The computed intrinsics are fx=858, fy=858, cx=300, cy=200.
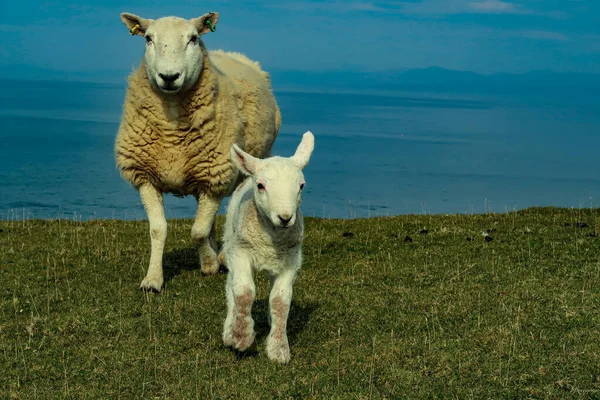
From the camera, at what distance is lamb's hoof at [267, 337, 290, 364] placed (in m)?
7.66

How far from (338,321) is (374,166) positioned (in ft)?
268

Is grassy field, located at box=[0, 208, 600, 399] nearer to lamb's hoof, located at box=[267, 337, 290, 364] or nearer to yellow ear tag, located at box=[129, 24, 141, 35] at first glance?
lamb's hoof, located at box=[267, 337, 290, 364]

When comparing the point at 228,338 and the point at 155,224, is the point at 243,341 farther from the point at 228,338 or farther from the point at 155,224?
the point at 155,224

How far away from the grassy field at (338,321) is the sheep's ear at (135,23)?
3299 mm

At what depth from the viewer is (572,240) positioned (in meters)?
13.6

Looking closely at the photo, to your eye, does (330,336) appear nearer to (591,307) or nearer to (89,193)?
(591,307)

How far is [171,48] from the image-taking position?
10.6 m

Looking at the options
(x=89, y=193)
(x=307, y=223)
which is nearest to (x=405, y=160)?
(x=89, y=193)

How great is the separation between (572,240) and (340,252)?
369cm

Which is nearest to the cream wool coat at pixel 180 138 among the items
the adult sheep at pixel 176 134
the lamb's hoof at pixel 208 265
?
the adult sheep at pixel 176 134

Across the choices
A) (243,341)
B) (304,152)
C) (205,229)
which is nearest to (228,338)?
(243,341)

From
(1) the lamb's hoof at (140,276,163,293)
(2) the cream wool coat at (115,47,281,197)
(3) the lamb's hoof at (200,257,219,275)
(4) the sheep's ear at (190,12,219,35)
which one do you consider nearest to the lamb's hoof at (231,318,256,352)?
(1) the lamb's hoof at (140,276,163,293)

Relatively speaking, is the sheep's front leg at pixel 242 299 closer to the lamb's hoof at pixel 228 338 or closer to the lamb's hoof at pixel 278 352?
the lamb's hoof at pixel 228 338

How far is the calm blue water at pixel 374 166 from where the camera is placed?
5509 centimetres
